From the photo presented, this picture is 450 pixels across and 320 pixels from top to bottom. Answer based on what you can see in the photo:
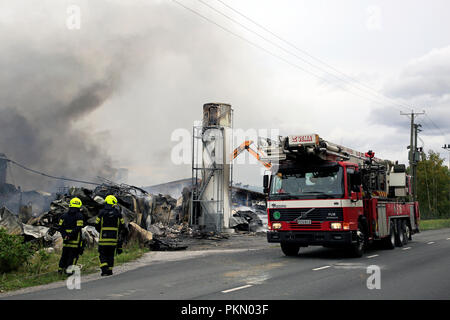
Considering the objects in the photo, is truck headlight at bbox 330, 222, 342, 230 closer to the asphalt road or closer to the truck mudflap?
the truck mudflap

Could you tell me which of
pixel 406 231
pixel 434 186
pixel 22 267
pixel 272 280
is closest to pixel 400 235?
pixel 406 231

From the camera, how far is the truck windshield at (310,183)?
10812mm

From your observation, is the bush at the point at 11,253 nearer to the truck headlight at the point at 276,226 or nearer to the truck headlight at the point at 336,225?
the truck headlight at the point at 276,226

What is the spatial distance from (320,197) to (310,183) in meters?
0.52

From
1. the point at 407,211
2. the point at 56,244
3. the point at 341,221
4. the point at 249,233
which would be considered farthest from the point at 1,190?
the point at 407,211

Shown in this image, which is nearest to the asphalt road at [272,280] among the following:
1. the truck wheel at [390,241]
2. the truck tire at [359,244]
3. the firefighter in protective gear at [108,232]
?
the truck tire at [359,244]

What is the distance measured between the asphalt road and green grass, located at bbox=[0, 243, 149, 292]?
32.7 inches

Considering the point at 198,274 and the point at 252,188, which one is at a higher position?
the point at 252,188

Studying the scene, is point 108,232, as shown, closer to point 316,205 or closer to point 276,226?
point 276,226

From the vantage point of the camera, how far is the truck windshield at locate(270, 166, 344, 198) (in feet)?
35.5

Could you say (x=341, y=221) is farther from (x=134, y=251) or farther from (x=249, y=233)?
(x=249, y=233)

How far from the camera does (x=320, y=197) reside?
35.4 feet
